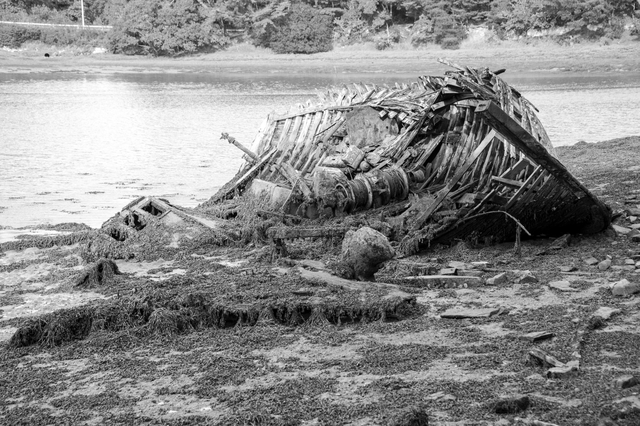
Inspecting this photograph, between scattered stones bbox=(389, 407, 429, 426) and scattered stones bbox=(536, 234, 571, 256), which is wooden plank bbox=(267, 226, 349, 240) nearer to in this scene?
scattered stones bbox=(536, 234, 571, 256)

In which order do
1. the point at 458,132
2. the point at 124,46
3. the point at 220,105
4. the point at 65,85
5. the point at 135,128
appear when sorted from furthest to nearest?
the point at 124,46 < the point at 65,85 < the point at 220,105 < the point at 135,128 < the point at 458,132

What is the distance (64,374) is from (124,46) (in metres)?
48.9

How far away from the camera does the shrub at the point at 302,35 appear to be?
160 feet

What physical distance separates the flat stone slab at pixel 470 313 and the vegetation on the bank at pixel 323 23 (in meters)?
39.7

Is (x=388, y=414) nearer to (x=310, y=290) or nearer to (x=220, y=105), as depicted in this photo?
(x=310, y=290)

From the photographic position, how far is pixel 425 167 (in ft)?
35.7

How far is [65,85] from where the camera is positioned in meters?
39.8

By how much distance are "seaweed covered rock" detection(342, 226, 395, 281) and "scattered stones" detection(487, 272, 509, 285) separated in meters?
0.89

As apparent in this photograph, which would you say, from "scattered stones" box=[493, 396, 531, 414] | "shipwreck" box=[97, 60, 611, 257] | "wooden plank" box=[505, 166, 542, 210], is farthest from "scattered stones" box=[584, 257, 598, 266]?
"scattered stones" box=[493, 396, 531, 414]

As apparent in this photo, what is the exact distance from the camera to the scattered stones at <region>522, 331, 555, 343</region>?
6.14m

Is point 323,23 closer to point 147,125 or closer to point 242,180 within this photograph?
point 147,125

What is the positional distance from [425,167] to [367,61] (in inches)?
1344

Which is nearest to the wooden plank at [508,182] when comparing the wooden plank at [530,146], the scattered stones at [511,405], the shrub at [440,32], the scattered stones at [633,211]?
the wooden plank at [530,146]

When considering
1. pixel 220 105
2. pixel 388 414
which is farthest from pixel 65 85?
pixel 388 414
